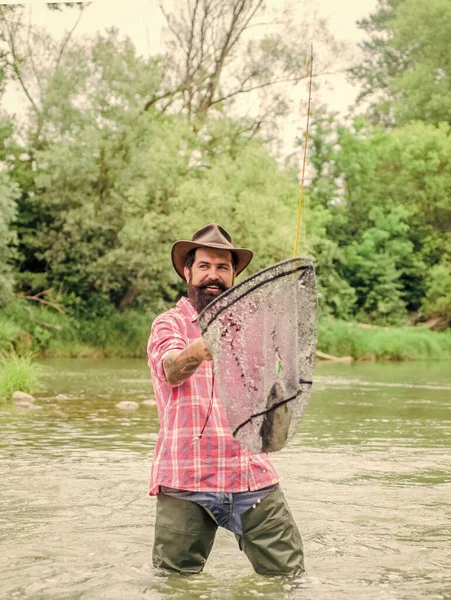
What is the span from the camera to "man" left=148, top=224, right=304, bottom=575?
3.79 metres

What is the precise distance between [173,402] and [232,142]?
26.6 meters

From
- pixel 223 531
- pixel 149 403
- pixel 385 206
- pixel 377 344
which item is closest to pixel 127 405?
pixel 149 403

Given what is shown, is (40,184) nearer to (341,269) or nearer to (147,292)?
(147,292)

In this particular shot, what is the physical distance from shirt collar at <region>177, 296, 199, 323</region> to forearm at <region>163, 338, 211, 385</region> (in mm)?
352

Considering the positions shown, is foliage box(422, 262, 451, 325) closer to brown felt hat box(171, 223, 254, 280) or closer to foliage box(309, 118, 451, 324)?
foliage box(309, 118, 451, 324)

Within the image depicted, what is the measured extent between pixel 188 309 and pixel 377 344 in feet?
77.1

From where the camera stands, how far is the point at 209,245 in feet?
12.8

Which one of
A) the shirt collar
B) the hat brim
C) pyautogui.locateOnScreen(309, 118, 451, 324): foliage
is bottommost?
the shirt collar

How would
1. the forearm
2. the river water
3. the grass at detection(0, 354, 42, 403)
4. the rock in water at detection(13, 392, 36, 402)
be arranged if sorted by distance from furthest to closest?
1. the grass at detection(0, 354, 42, 403)
2. the rock in water at detection(13, 392, 36, 402)
3. the river water
4. the forearm

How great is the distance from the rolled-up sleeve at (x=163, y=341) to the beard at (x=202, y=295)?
107 millimetres

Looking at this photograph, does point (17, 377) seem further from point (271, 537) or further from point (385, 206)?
point (385, 206)

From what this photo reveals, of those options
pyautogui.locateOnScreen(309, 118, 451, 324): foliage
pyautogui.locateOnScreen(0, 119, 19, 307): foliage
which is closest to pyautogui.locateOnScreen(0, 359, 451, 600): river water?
pyautogui.locateOnScreen(0, 119, 19, 307): foliage

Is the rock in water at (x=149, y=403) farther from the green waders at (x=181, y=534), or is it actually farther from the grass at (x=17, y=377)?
the green waders at (x=181, y=534)

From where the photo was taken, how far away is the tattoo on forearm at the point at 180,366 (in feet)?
11.8
